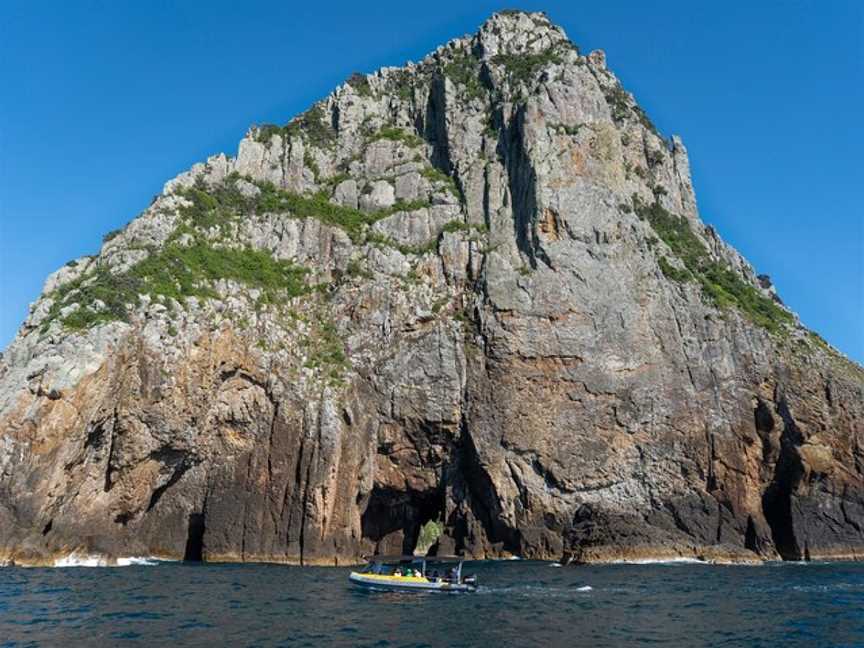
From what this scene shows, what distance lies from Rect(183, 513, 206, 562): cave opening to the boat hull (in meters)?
20.1

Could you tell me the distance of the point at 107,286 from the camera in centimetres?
5384

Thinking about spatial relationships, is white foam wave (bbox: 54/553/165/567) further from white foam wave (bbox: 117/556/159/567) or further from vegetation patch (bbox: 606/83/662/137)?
vegetation patch (bbox: 606/83/662/137)

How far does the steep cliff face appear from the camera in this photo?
5050cm

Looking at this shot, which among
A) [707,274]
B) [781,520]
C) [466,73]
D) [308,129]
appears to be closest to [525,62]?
[466,73]

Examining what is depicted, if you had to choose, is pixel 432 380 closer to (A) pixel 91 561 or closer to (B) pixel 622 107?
(A) pixel 91 561

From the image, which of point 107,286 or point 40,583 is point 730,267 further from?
point 40,583

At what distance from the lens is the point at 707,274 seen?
7106cm

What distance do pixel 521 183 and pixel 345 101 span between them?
24.3 metres

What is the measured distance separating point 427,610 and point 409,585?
238 inches

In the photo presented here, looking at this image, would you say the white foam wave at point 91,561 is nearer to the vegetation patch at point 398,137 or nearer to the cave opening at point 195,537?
the cave opening at point 195,537

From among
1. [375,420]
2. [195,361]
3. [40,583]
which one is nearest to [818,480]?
[375,420]

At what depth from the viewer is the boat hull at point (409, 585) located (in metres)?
38.2

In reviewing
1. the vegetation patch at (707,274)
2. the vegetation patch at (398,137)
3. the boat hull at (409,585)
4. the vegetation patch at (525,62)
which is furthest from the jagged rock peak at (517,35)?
the boat hull at (409,585)

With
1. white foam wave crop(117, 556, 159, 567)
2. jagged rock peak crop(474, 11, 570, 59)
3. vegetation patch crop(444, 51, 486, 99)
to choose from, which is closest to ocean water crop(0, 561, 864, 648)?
white foam wave crop(117, 556, 159, 567)
